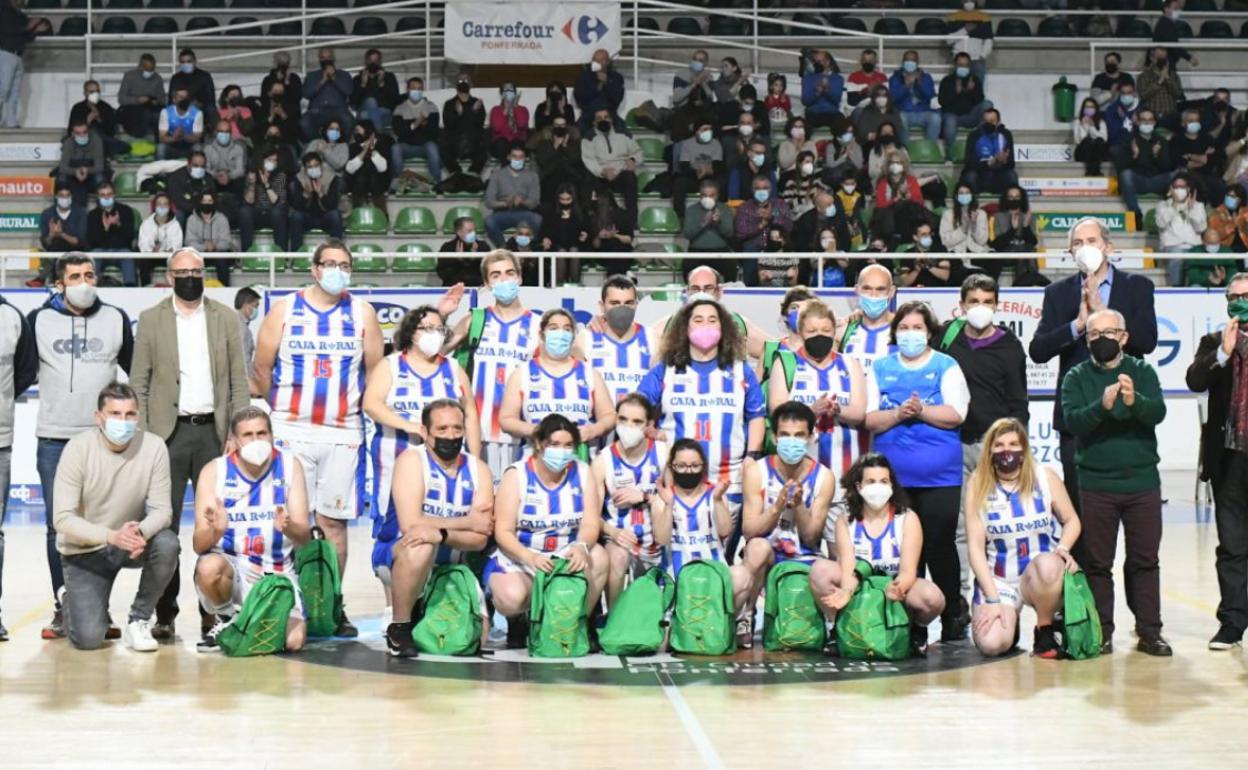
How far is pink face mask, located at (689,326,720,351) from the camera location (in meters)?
8.35

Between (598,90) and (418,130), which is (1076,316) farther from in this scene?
(418,130)

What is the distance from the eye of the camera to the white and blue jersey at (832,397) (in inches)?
335

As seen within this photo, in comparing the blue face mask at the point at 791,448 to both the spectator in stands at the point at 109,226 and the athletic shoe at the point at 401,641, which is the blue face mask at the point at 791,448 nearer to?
the athletic shoe at the point at 401,641

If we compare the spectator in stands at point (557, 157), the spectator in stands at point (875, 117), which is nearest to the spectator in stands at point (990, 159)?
the spectator in stands at point (875, 117)

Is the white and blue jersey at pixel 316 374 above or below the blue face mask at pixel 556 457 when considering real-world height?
above

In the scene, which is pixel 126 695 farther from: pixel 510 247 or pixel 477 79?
pixel 477 79

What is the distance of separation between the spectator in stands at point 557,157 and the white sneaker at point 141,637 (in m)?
9.82

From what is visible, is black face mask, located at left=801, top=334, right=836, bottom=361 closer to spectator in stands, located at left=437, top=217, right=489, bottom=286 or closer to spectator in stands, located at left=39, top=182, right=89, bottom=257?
spectator in stands, located at left=437, top=217, right=489, bottom=286

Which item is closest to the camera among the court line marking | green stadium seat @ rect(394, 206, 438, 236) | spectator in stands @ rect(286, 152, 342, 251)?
the court line marking

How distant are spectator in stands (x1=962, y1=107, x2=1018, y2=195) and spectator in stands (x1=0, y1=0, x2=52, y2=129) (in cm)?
1146

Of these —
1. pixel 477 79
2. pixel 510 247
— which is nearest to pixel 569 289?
pixel 510 247

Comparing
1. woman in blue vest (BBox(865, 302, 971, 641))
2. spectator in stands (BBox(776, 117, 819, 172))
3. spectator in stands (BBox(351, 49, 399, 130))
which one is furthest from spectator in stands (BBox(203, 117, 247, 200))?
woman in blue vest (BBox(865, 302, 971, 641))

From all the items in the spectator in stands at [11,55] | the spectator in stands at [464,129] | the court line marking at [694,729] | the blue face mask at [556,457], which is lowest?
the court line marking at [694,729]

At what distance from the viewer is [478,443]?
8.54m
